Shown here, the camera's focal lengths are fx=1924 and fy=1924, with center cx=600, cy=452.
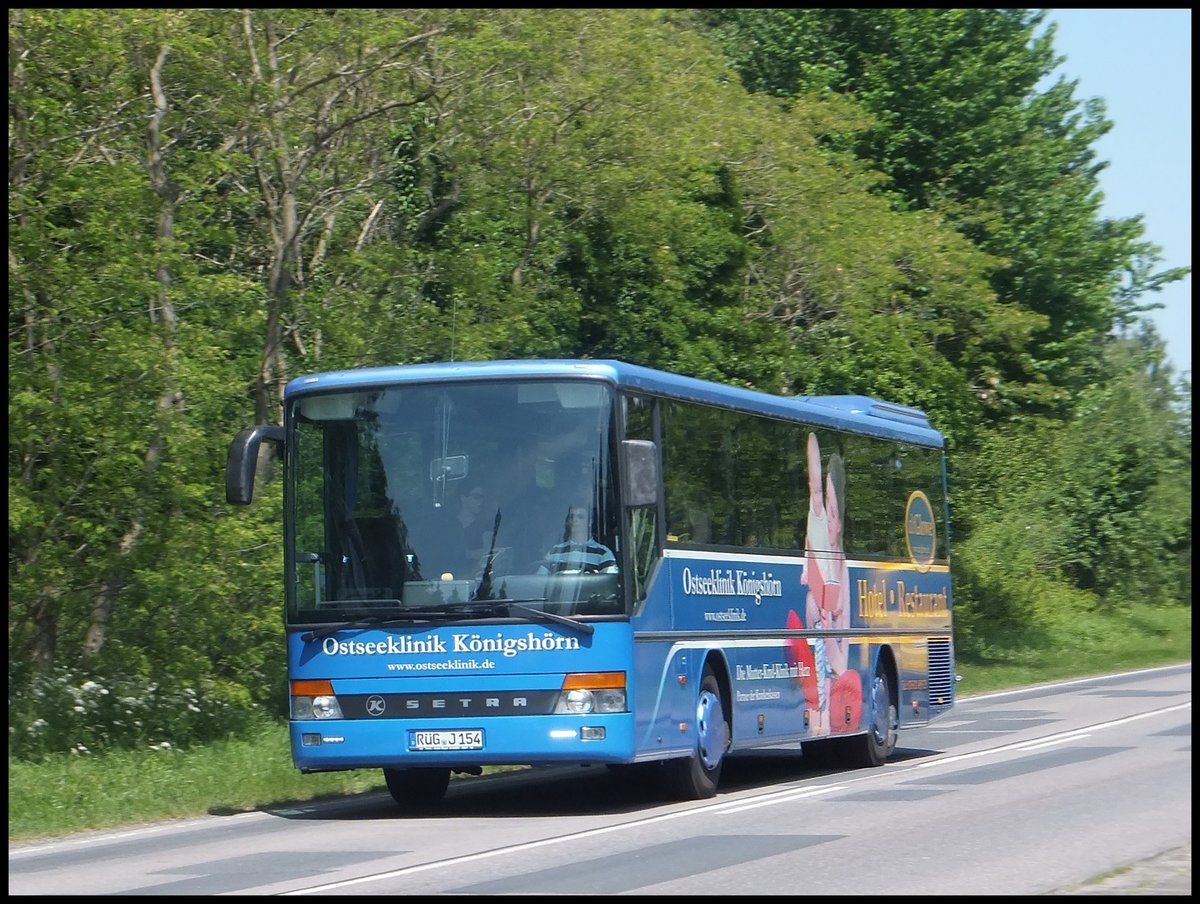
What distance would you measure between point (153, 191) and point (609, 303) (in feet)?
46.2

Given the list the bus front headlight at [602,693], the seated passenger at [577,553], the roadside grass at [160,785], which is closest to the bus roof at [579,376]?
the seated passenger at [577,553]

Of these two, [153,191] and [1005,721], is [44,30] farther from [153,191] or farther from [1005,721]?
[1005,721]

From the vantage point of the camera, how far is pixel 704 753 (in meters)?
16.2

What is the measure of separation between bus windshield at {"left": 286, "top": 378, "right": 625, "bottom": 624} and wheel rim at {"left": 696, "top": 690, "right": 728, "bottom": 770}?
2051mm

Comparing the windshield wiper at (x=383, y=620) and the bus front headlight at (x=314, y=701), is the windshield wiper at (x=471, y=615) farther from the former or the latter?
the bus front headlight at (x=314, y=701)

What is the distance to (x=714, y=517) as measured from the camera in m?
16.9

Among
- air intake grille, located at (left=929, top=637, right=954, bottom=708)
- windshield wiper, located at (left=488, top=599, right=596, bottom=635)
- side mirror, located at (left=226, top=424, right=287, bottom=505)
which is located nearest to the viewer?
windshield wiper, located at (left=488, top=599, right=596, bottom=635)

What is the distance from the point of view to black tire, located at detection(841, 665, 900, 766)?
67.7 ft

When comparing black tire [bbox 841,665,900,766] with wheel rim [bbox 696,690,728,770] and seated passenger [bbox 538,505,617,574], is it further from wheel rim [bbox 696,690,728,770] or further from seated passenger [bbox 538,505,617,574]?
seated passenger [bbox 538,505,617,574]

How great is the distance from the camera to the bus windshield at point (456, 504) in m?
14.6

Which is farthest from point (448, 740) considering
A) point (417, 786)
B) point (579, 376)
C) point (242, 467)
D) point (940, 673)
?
point (940, 673)

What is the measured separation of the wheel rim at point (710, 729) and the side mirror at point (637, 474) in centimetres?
229

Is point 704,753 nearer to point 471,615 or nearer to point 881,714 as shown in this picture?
point 471,615

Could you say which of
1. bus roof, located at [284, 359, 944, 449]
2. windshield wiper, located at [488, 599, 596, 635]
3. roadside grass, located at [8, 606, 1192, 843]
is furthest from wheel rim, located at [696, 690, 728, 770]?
roadside grass, located at [8, 606, 1192, 843]
